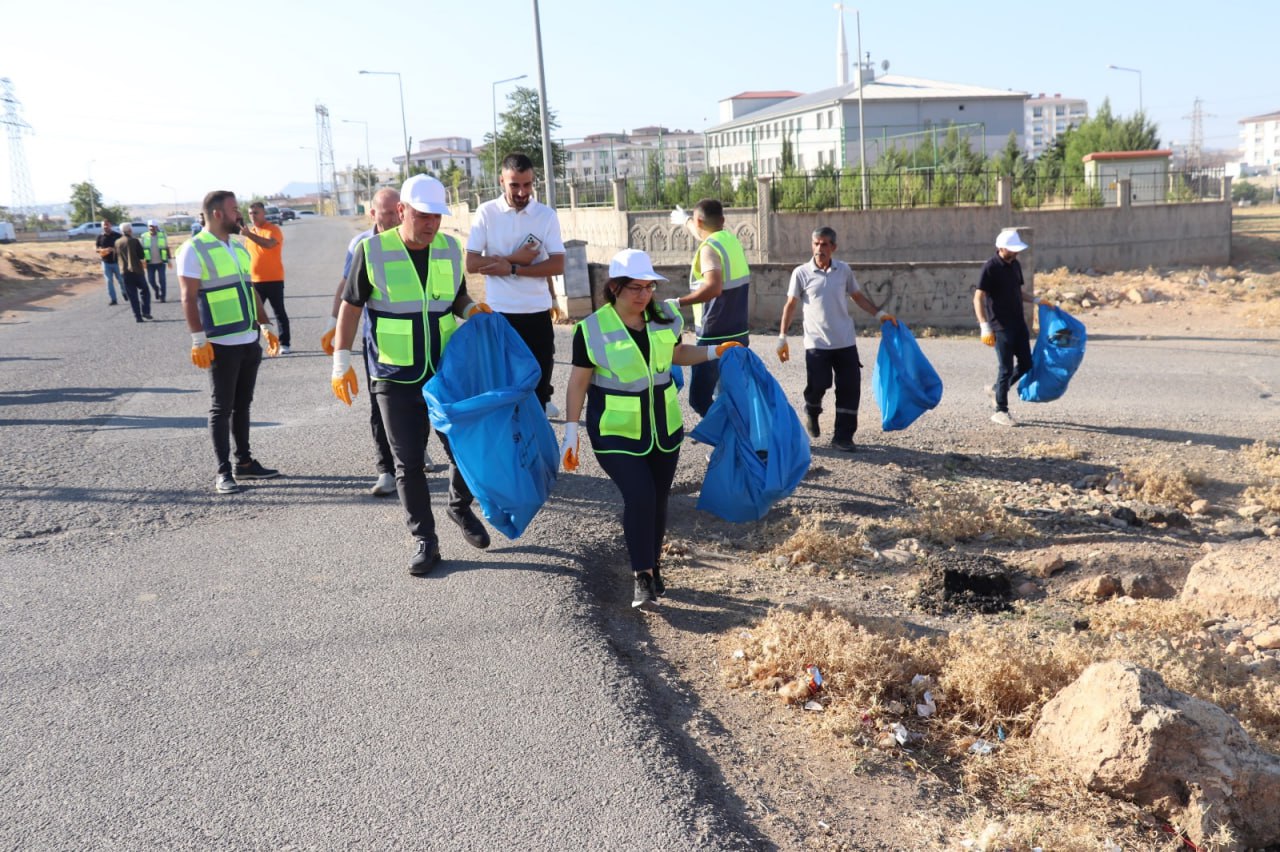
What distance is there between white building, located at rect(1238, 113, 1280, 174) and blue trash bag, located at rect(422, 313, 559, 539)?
190155mm

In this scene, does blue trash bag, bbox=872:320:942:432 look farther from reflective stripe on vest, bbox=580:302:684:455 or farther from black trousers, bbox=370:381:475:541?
black trousers, bbox=370:381:475:541

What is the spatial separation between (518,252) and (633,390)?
1902mm

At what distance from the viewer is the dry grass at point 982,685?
3.49 meters

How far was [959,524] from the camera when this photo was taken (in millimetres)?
6551

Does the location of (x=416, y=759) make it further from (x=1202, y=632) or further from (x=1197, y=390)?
(x=1197, y=390)

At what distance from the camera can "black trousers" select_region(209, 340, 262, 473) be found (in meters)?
6.93

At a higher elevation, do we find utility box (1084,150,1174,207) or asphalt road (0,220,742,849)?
utility box (1084,150,1174,207)

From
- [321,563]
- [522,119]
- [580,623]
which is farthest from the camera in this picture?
[522,119]

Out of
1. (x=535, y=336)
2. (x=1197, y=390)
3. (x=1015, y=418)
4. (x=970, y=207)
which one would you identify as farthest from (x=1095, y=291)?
(x=535, y=336)

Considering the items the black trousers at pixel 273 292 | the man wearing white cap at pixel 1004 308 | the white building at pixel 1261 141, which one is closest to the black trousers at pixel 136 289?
the black trousers at pixel 273 292

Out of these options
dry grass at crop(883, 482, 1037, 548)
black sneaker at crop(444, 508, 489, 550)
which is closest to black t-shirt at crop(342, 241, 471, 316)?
black sneaker at crop(444, 508, 489, 550)

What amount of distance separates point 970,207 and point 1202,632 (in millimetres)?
20380

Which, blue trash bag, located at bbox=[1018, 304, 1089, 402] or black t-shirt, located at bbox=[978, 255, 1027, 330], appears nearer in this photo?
black t-shirt, located at bbox=[978, 255, 1027, 330]

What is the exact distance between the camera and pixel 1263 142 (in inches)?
7269
